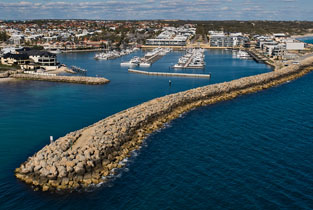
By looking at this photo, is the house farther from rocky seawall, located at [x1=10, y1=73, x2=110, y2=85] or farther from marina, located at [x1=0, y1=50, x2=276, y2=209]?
marina, located at [x1=0, y1=50, x2=276, y2=209]

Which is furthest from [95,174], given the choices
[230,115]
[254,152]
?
[230,115]

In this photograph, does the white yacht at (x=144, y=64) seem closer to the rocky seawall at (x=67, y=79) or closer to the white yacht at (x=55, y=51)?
the rocky seawall at (x=67, y=79)

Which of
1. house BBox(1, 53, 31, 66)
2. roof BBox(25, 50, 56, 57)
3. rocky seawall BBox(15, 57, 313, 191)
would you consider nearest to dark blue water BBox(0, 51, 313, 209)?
rocky seawall BBox(15, 57, 313, 191)

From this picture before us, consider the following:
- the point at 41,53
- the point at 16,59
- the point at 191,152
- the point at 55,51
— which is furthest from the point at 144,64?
the point at 191,152

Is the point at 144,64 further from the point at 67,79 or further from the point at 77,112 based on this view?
the point at 77,112

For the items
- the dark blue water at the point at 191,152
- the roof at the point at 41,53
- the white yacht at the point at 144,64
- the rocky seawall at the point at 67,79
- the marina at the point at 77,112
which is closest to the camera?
the dark blue water at the point at 191,152

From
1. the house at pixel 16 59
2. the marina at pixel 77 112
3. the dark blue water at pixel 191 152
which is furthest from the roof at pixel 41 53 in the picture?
the dark blue water at pixel 191 152
